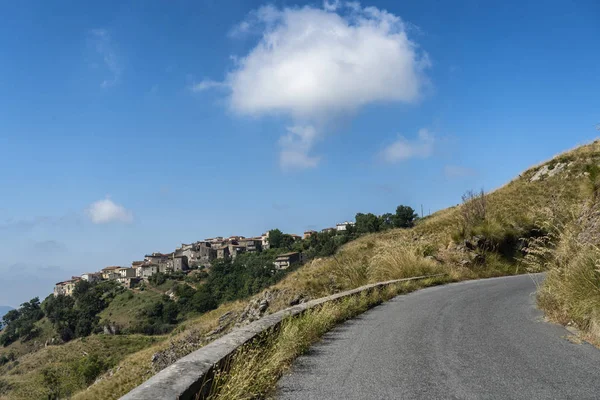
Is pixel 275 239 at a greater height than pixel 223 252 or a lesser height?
greater

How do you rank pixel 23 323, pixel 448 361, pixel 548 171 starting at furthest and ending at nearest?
1. pixel 23 323
2. pixel 548 171
3. pixel 448 361

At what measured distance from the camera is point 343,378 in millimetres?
4164

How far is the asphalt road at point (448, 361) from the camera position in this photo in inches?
146

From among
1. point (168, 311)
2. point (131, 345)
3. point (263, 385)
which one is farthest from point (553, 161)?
point (168, 311)

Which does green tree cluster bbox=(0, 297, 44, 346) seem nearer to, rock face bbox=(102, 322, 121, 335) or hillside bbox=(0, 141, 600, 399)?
rock face bbox=(102, 322, 121, 335)

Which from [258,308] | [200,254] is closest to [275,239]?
[200,254]

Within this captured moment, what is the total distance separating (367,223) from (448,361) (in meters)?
101

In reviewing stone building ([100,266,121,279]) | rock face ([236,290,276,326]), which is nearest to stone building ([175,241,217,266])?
stone building ([100,266,121,279])

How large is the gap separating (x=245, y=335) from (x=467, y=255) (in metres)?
15.7

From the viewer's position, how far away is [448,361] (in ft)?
15.3

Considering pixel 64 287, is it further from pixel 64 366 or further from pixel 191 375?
pixel 191 375

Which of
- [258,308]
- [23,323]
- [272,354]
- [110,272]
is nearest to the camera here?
[272,354]

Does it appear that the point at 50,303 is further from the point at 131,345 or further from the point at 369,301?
the point at 369,301

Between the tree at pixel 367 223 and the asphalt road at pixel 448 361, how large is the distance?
90.0 m
